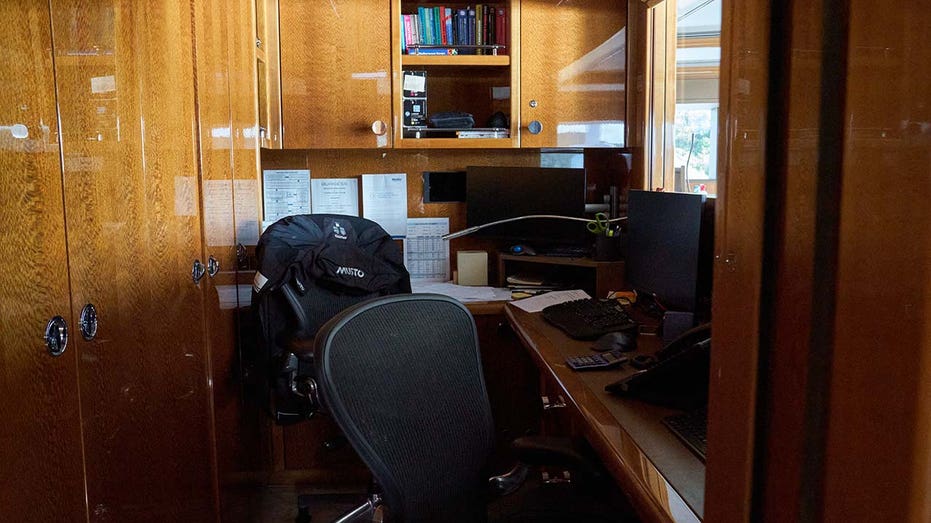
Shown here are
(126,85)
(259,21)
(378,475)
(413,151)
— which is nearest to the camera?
(378,475)

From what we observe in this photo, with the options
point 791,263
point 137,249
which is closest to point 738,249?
point 791,263

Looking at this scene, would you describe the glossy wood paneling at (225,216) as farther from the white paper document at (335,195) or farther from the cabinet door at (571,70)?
the cabinet door at (571,70)

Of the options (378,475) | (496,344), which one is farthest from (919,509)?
(496,344)

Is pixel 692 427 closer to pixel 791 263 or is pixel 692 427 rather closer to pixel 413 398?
pixel 413 398

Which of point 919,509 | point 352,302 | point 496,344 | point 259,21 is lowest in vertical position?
point 496,344

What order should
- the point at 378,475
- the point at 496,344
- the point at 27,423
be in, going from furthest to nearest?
the point at 496,344 → the point at 378,475 → the point at 27,423

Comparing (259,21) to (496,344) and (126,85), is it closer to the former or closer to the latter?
(126,85)

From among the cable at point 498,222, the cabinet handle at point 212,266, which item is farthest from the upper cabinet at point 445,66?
the cabinet handle at point 212,266

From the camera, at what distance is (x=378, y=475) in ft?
4.48

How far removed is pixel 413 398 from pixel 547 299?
1.45m

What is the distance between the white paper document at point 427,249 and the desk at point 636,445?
145 centimetres

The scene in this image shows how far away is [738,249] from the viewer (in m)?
0.42

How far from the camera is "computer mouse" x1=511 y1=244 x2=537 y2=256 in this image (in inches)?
127

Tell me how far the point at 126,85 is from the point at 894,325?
1.62m
